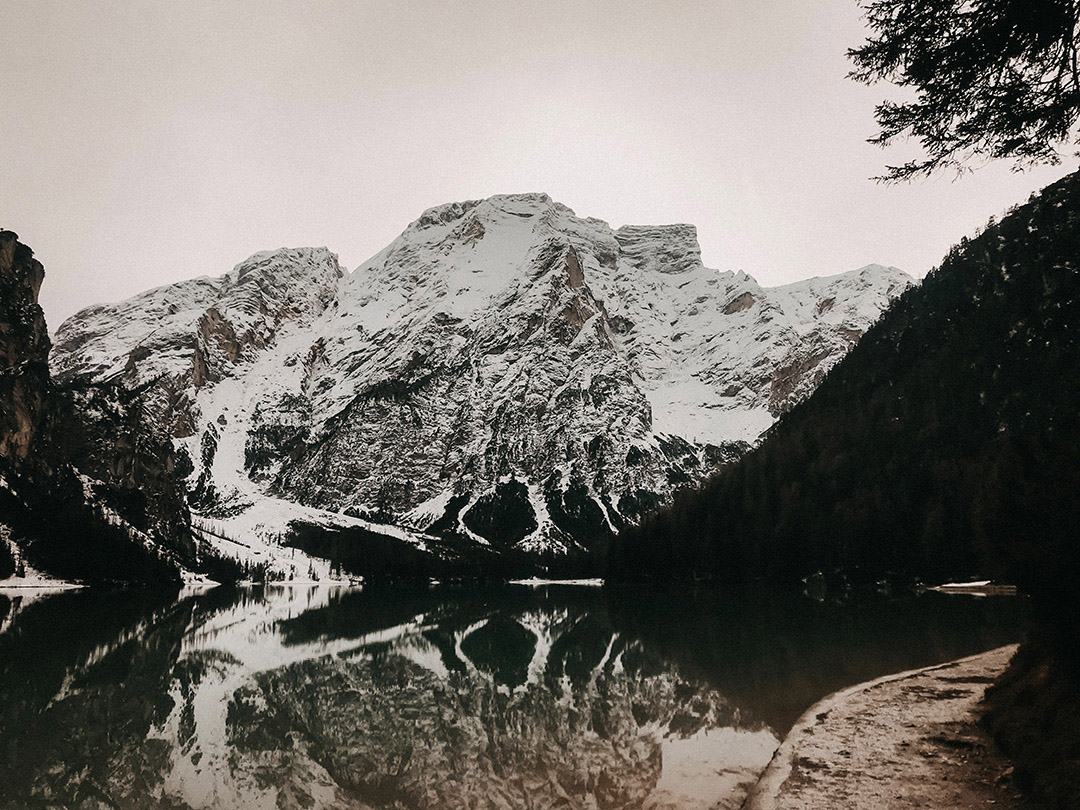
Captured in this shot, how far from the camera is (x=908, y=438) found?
113 m

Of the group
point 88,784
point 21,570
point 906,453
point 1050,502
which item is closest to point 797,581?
point 906,453

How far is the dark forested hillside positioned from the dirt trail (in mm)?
66910

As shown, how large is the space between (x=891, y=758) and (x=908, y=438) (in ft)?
375

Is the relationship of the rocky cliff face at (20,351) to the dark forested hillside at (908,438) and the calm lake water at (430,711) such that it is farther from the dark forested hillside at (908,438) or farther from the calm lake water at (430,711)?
the dark forested hillside at (908,438)

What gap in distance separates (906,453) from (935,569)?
26978 mm

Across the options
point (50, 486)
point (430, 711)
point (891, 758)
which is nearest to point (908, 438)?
point (430, 711)

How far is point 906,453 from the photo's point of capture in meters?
111

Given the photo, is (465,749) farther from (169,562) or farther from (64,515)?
(169,562)

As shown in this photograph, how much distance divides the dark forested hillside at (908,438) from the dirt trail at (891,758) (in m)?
66.9

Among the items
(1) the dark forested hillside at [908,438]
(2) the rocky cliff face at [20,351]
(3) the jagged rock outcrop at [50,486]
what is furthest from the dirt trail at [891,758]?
(2) the rocky cliff face at [20,351]

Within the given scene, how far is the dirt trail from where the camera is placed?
36.8 ft

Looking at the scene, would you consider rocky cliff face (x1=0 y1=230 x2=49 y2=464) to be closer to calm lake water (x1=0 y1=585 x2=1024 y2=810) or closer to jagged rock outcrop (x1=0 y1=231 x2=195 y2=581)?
jagged rock outcrop (x1=0 y1=231 x2=195 y2=581)

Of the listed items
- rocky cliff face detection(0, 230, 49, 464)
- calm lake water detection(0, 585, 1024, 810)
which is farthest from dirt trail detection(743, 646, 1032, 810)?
rocky cliff face detection(0, 230, 49, 464)

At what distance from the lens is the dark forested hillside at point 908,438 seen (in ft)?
313
